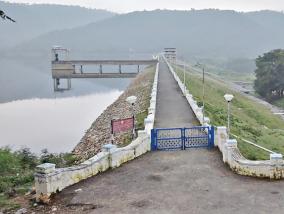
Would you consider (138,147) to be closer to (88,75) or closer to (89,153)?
(89,153)

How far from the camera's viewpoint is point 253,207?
12.8 metres

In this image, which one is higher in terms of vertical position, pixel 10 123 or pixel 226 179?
pixel 226 179

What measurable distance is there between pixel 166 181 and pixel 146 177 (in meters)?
0.86

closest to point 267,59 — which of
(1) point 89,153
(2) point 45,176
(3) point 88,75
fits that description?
(3) point 88,75

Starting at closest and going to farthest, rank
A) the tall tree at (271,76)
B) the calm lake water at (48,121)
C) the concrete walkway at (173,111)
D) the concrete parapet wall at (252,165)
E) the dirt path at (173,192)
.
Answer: the dirt path at (173,192) → the concrete parapet wall at (252,165) → the concrete walkway at (173,111) → the calm lake water at (48,121) → the tall tree at (271,76)

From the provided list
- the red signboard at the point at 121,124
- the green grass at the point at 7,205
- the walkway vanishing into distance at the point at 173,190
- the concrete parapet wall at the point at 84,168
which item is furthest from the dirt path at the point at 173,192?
the red signboard at the point at 121,124

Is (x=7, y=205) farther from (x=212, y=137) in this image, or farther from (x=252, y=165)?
(x=212, y=137)

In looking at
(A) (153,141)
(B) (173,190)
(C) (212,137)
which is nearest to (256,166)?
(B) (173,190)

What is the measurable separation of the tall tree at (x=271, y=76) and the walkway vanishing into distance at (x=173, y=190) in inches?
2102

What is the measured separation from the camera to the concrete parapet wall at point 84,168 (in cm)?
1376

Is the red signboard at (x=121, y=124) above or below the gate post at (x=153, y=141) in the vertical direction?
above

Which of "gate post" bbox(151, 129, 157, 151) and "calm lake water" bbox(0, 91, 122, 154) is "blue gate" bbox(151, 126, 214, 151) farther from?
"calm lake water" bbox(0, 91, 122, 154)

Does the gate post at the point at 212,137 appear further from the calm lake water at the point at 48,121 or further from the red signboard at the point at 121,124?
the calm lake water at the point at 48,121

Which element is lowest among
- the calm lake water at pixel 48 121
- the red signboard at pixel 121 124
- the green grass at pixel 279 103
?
the green grass at pixel 279 103
